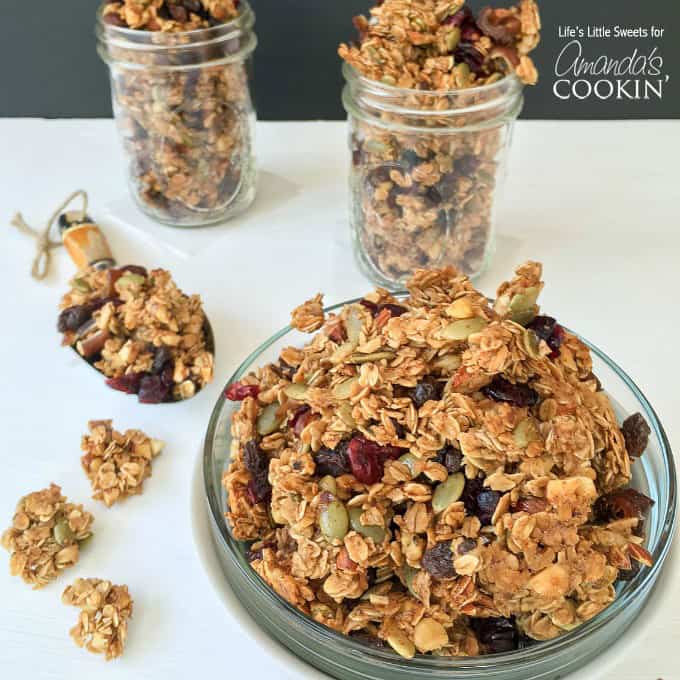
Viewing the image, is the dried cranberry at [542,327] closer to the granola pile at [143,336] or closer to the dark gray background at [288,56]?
the granola pile at [143,336]

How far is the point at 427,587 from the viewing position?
520 millimetres

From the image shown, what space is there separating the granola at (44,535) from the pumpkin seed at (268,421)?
0.21 m

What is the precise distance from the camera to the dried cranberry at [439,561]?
512 mm

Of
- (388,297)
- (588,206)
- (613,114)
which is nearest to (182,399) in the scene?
(388,297)

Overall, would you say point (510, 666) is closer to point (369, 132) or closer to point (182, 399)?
point (182, 399)

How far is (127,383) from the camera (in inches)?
33.2

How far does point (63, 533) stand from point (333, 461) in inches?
11.7

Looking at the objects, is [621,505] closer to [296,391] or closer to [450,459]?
[450,459]

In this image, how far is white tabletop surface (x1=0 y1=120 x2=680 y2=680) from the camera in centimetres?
65

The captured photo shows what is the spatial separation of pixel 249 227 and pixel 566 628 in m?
0.73

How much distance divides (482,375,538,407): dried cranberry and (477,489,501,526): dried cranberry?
0.06 metres

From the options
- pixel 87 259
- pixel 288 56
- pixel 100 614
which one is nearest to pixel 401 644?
pixel 100 614

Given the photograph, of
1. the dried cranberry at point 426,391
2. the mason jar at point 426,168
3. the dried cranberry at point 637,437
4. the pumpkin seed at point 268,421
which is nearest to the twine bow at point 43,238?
the mason jar at point 426,168

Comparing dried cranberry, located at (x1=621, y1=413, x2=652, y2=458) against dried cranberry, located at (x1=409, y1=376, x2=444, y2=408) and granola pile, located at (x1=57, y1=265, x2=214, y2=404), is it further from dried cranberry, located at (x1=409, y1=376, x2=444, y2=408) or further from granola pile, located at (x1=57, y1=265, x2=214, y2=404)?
granola pile, located at (x1=57, y1=265, x2=214, y2=404)
